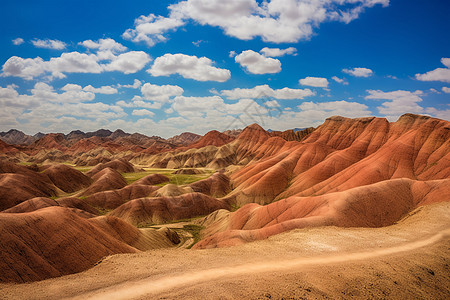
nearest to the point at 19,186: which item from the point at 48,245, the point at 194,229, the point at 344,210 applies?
the point at 194,229

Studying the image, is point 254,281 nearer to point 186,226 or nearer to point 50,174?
point 186,226

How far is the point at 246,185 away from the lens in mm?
90625

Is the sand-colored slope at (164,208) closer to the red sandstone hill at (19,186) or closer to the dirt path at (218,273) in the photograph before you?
the red sandstone hill at (19,186)

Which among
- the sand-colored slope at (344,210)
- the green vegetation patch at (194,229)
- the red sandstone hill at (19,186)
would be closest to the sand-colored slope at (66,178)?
the red sandstone hill at (19,186)

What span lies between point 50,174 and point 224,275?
4469 inches

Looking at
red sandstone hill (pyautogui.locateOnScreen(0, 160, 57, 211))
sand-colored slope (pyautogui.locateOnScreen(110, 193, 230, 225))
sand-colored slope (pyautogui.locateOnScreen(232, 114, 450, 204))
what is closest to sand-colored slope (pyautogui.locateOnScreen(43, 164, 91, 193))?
red sandstone hill (pyautogui.locateOnScreen(0, 160, 57, 211))

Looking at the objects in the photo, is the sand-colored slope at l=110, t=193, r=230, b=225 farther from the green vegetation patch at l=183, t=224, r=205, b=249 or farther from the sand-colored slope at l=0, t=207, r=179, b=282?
the sand-colored slope at l=0, t=207, r=179, b=282

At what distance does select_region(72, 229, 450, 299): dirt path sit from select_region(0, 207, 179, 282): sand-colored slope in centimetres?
873

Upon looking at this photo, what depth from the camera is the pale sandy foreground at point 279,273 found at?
49.1 feet

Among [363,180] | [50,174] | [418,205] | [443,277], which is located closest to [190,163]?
[50,174]

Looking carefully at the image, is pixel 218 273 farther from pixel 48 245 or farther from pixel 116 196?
pixel 116 196

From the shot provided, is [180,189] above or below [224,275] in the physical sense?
below

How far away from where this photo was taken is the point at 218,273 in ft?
55.5

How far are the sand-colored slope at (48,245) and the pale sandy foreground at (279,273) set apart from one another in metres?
3.34
